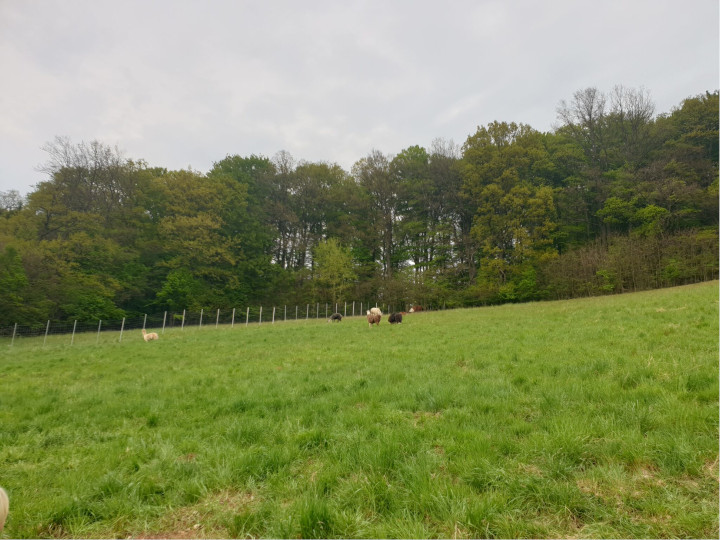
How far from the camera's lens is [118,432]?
5023 mm

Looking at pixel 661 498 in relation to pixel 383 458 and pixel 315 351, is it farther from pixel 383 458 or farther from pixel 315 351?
pixel 315 351

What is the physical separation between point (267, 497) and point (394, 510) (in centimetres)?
112

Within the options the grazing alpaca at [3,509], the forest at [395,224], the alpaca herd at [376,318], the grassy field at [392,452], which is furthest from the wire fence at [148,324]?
the grazing alpaca at [3,509]

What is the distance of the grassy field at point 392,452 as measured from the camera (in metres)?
2.59

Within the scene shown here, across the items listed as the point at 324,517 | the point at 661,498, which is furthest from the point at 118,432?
the point at 661,498

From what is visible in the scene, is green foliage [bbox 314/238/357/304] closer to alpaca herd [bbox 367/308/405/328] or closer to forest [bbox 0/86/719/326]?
forest [bbox 0/86/719/326]

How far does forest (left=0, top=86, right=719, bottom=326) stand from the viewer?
32.1 metres

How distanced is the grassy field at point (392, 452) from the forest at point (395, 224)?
28.9 metres

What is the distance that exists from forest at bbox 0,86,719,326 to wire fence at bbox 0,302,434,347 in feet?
7.01

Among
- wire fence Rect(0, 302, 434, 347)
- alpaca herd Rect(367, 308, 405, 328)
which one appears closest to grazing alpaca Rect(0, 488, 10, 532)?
alpaca herd Rect(367, 308, 405, 328)

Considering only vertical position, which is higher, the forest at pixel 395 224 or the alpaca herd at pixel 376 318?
the forest at pixel 395 224

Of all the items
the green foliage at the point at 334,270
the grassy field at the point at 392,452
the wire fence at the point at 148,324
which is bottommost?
the grassy field at the point at 392,452

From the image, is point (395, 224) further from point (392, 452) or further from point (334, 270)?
point (392, 452)

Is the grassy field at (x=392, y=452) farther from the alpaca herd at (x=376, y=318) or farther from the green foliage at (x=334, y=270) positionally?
the green foliage at (x=334, y=270)
